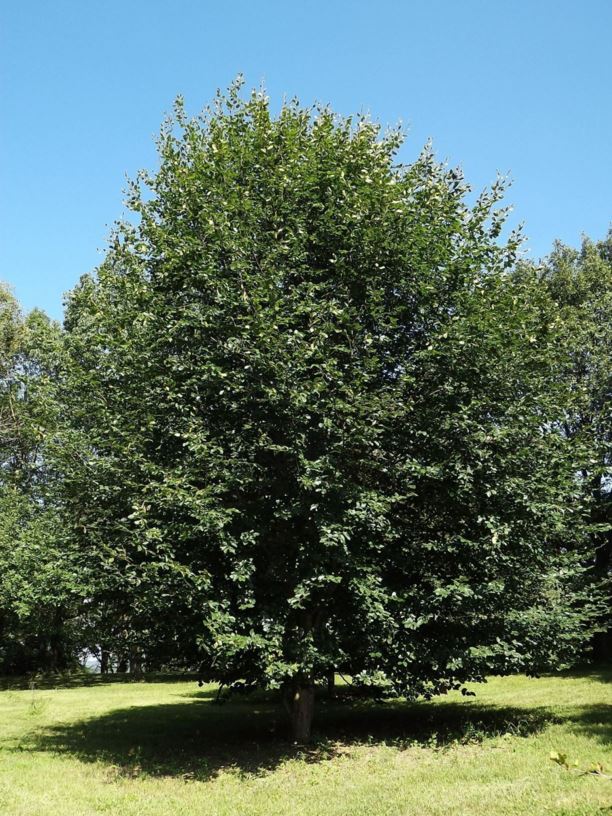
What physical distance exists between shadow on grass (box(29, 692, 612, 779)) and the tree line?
113 cm

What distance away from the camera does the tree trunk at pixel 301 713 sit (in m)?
13.1

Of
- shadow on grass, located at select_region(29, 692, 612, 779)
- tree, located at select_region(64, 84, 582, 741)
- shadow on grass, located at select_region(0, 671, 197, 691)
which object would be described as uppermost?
tree, located at select_region(64, 84, 582, 741)

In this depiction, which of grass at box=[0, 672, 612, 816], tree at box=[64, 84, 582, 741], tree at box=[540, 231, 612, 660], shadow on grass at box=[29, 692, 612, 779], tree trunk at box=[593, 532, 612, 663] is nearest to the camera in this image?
grass at box=[0, 672, 612, 816]

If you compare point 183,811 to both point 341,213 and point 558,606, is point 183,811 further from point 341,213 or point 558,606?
point 341,213

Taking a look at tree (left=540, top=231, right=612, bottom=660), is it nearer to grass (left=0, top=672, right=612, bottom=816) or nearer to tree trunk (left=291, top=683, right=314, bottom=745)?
grass (left=0, top=672, right=612, bottom=816)

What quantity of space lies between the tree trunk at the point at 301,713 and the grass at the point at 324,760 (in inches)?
20.0

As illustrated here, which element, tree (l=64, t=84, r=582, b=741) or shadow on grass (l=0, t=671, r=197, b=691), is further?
shadow on grass (l=0, t=671, r=197, b=691)

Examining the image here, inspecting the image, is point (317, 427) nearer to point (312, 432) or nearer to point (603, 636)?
point (312, 432)

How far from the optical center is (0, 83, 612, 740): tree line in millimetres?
11359

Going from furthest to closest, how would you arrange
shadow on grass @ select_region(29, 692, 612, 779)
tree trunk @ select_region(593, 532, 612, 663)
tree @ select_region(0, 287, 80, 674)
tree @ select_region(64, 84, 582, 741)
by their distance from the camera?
tree trunk @ select_region(593, 532, 612, 663) → tree @ select_region(0, 287, 80, 674) → shadow on grass @ select_region(29, 692, 612, 779) → tree @ select_region(64, 84, 582, 741)

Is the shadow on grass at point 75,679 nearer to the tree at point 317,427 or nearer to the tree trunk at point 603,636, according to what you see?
the tree trunk at point 603,636

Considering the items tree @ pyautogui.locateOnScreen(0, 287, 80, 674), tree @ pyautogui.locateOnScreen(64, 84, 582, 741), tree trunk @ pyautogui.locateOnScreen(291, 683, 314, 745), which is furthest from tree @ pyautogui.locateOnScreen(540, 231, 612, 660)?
tree @ pyautogui.locateOnScreen(0, 287, 80, 674)

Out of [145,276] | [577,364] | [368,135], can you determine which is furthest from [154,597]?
[577,364]

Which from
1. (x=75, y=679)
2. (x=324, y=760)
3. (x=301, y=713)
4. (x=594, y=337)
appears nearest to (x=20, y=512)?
(x=75, y=679)
